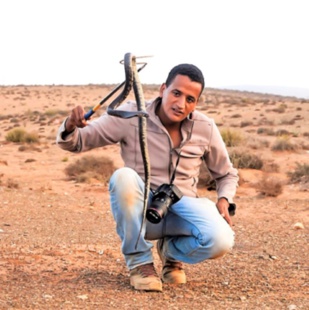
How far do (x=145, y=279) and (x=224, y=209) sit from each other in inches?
27.0

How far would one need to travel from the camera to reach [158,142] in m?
3.97

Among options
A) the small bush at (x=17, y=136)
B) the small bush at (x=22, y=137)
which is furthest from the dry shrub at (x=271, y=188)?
the small bush at (x=17, y=136)

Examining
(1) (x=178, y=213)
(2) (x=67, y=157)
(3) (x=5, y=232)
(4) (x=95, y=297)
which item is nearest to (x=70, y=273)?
(4) (x=95, y=297)

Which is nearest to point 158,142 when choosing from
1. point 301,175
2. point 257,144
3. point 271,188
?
point 271,188

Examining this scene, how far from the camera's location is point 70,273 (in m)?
4.43

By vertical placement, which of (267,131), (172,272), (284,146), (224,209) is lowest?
(267,131)

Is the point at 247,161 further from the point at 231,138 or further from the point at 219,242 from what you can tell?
the point at 219,242

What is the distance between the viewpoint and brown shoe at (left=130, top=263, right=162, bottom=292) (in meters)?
3.89

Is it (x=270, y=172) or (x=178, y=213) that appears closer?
(x=178, y=213)

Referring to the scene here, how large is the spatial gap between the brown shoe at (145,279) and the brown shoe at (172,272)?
0.25 m

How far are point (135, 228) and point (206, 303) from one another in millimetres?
621

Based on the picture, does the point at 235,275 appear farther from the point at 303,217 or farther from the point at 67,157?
the point at 67,157

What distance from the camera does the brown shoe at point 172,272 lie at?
418 cm

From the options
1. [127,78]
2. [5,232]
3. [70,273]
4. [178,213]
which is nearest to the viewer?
[127,78]
